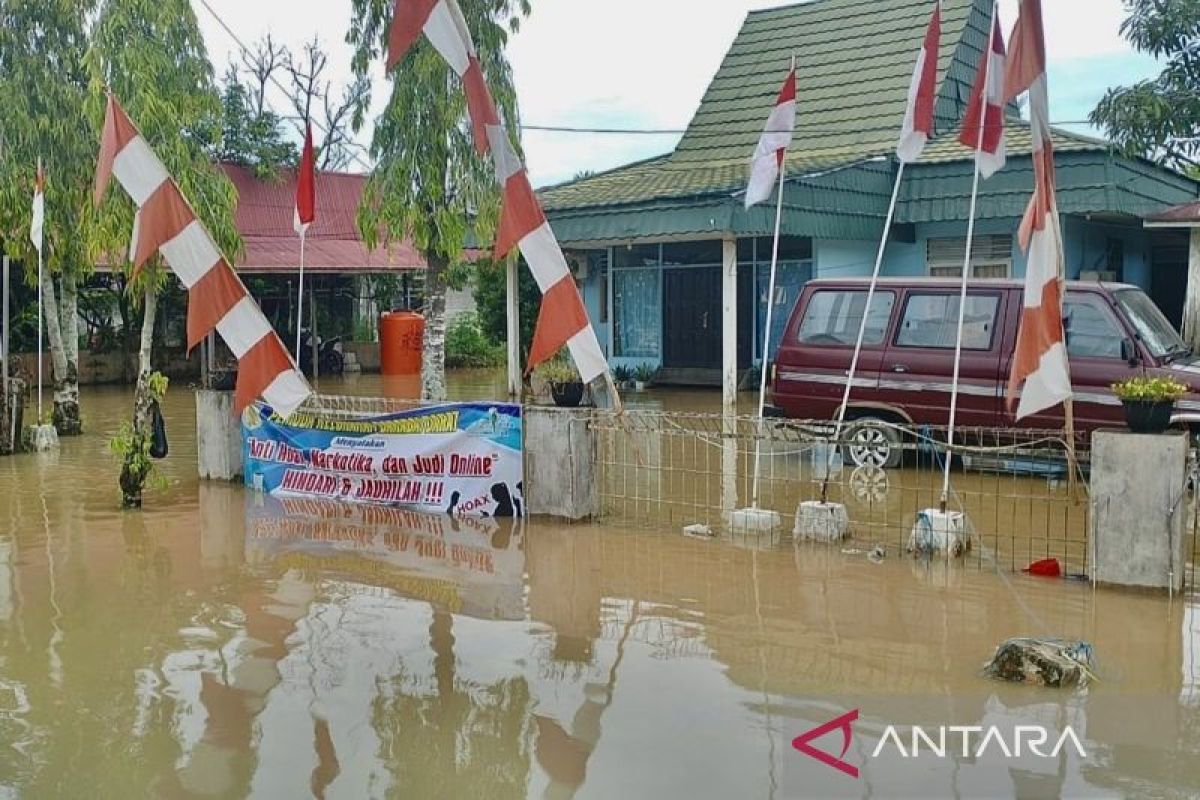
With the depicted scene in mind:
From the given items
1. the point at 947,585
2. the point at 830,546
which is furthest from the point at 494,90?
the point at 947,585

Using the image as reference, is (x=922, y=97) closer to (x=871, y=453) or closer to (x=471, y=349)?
(x=871, y=453)

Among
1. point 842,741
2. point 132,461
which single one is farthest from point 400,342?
point 842,741

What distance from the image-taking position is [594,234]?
17.3 meters

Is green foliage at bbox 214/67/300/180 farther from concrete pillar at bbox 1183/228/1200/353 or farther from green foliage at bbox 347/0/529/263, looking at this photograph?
concrete pillar at bbox 1183/228/1200/353

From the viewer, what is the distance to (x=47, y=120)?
13.8 m

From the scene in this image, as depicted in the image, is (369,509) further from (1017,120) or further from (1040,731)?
(1017,120)

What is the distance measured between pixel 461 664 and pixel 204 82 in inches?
343

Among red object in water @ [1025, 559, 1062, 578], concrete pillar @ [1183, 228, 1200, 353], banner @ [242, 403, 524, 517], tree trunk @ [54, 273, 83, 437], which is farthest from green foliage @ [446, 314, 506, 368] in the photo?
red object in water @ [1025, 559, 1062, 578]

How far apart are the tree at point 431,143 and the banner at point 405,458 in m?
3.90

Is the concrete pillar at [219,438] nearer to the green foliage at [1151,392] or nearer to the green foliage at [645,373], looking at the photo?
the green foliage at [1151,392]

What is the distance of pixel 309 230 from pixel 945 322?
18.2 meters

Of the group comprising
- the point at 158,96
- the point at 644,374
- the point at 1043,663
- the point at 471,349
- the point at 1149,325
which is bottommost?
the point at 1043,663

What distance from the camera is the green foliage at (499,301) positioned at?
23.5m

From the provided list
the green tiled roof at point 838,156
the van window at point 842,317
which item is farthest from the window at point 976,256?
the van window at point 842,317
